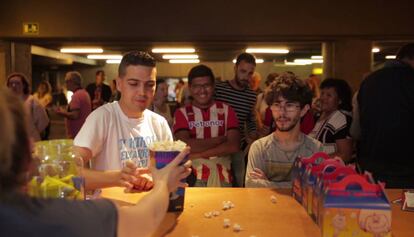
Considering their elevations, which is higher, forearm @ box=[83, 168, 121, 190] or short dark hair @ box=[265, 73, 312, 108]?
short dark hair @ box=[265, 73, 312, 108]

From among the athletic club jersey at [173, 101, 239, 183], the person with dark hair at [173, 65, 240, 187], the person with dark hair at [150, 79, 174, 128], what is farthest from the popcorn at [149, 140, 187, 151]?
the person with dark hair at [150, 79, 174, 128]

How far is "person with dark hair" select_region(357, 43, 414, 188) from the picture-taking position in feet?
9.28

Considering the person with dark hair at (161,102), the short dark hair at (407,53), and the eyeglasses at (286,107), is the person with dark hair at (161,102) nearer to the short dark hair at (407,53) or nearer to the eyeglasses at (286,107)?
the short dark hair at (407,53)

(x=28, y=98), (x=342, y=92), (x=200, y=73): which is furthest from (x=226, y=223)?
(x=28, y=98)

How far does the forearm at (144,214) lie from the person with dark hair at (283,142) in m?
0.89

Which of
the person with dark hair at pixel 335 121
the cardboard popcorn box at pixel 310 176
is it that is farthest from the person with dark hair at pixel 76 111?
the cardboard popcorn box at pixel 310 176

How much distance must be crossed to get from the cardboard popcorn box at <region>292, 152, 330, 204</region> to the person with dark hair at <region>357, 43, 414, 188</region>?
1.28 meters

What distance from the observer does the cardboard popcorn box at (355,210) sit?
4.21 feet

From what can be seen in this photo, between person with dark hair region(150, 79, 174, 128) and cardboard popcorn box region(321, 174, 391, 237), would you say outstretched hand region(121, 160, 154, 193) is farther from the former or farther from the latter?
person with dark hair region(150, 79, 174, 128)

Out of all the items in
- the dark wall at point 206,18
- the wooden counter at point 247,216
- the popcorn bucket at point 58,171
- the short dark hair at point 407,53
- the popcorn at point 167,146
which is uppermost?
the dark wall at point 206,18

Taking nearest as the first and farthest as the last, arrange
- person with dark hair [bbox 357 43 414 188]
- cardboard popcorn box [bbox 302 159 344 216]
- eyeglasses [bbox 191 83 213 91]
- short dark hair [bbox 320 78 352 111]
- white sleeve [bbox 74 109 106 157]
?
cardboard popcorn box [bbox 302 159 344 216], white sleeve [bbox 74 109 106 157], person with dark hair [bbox 357 43 414 188], eyeglasses [bbox 191 83 213 91], short dark hair [bbox 320 78 352 111]

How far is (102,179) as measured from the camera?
1.78 metres

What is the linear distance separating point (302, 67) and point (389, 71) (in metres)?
8.59

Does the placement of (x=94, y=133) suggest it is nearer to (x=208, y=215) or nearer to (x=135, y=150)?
(x=135, y=150)
